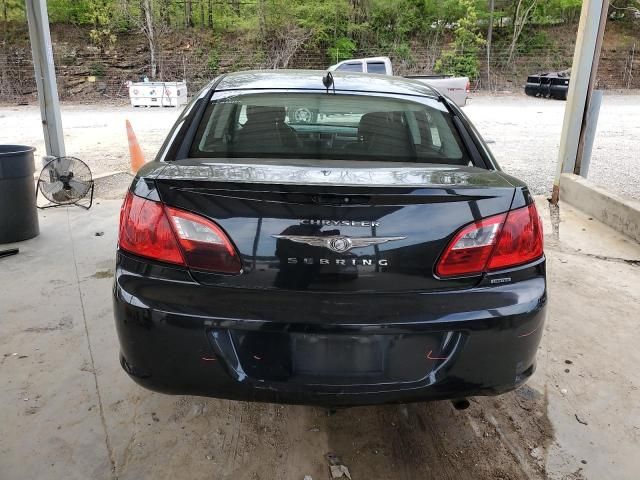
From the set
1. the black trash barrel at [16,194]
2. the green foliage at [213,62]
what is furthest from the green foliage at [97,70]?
the black trash barrel at [16,194]

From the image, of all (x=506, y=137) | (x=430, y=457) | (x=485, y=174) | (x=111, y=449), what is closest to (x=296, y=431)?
(x=430, y=457)

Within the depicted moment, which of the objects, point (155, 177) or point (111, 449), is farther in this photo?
point (111, 449)

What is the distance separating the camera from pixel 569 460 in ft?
7.86

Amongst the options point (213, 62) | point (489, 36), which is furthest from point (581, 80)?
point (489, 36)

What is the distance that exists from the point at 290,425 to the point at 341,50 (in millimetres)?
32724

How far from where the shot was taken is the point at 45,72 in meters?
6.60

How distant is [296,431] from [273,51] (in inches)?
1234

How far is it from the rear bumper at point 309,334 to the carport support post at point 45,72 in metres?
5.74

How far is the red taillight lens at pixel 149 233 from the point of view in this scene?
198 cm

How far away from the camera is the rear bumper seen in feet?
6.25

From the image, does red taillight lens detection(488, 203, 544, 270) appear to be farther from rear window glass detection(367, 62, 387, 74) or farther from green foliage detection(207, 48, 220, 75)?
green foliage detection(207, 48, 220, 75)

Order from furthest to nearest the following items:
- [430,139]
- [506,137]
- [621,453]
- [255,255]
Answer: [506,137] → [430,139] → [621,453] → [255,255]

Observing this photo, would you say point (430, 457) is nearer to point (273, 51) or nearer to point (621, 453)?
point (621, 453)

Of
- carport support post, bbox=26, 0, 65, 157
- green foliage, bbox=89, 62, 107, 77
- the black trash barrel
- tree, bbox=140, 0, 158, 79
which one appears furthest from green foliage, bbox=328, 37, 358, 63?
the black trash barrel
